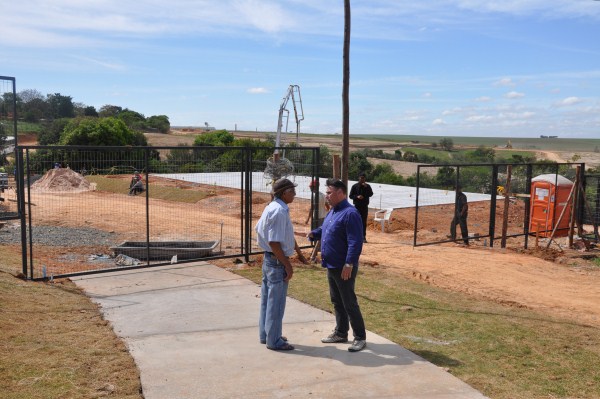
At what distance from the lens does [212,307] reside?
25.2 feet

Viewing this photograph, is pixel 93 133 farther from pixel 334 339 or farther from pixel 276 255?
pixel 276 255

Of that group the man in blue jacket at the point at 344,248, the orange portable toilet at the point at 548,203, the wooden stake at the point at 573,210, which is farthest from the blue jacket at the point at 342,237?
the orange portable toilet at the point at 548,203

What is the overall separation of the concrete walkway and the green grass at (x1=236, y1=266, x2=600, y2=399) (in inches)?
14.1

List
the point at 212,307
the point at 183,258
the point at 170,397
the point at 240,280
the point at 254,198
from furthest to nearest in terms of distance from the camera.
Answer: the point at 254,198
the point at 183,258
the point at 240,280
the point at 212,307
the point at 170,397

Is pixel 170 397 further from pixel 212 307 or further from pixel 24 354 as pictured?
pixel 212 307

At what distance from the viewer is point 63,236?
47.1 ft

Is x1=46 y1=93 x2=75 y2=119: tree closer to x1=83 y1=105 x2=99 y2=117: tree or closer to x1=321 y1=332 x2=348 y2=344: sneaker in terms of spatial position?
x1=83 y1=105 x2=99 y2=117: tree

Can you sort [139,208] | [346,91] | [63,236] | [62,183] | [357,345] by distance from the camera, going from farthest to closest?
1. [62,183]
2. [139,208]
3. [63,236]
4. [346,91]
5. [357,345]

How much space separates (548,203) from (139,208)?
46.5ft

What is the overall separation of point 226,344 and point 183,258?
5.15 m

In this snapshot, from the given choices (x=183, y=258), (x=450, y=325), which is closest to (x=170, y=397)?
(x=450, y=325)

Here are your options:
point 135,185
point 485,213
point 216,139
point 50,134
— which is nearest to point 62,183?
point 135,185

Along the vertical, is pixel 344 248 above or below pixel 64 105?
below

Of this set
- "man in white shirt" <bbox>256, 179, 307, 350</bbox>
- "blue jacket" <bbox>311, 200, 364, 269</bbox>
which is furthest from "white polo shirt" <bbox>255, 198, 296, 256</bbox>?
"blue jacket" <bbox>311, 200, 364, 269</bbox>
